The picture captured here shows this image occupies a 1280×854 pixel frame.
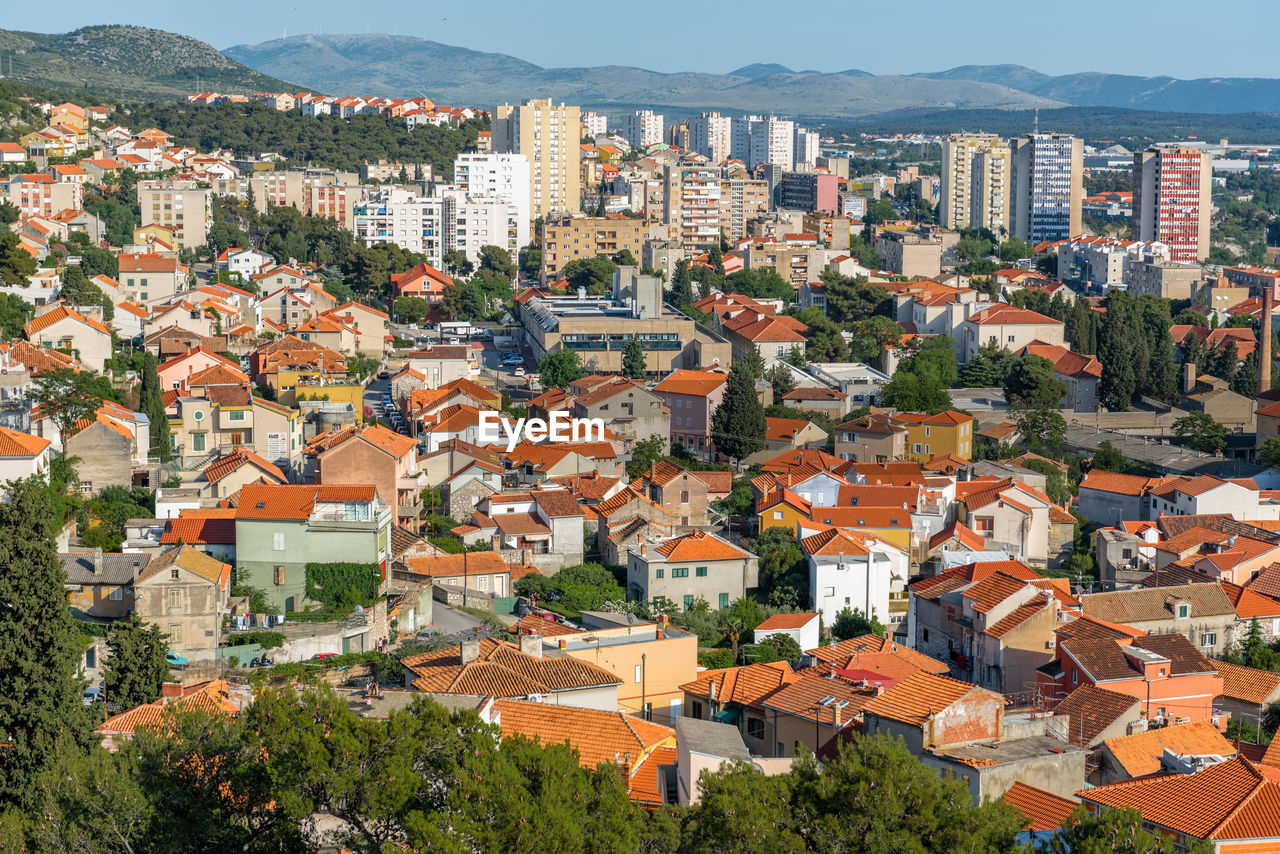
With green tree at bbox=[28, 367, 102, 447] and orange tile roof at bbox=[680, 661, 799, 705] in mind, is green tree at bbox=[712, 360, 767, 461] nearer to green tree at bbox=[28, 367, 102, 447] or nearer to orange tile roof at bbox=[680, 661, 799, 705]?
green tree at bbox=[28, 367, 102, 447]

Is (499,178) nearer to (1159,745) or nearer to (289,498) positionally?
(289,498)

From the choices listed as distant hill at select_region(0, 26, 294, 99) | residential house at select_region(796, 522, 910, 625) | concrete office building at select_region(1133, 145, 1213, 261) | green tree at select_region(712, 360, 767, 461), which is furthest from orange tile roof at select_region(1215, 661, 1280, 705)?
distant hill at select_region(0, 26, 294, 99)

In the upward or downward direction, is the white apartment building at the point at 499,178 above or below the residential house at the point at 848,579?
above

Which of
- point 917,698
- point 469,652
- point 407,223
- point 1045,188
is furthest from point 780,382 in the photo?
point 1045,188

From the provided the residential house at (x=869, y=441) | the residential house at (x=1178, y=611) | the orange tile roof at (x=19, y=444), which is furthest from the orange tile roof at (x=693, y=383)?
the orange tile roof at (x=19, y=444)

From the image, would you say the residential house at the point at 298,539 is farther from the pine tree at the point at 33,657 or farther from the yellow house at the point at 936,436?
the yellow house at the point at 936,436

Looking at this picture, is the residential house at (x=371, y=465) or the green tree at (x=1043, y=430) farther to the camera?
the green tree at (x=1043, y=430)
